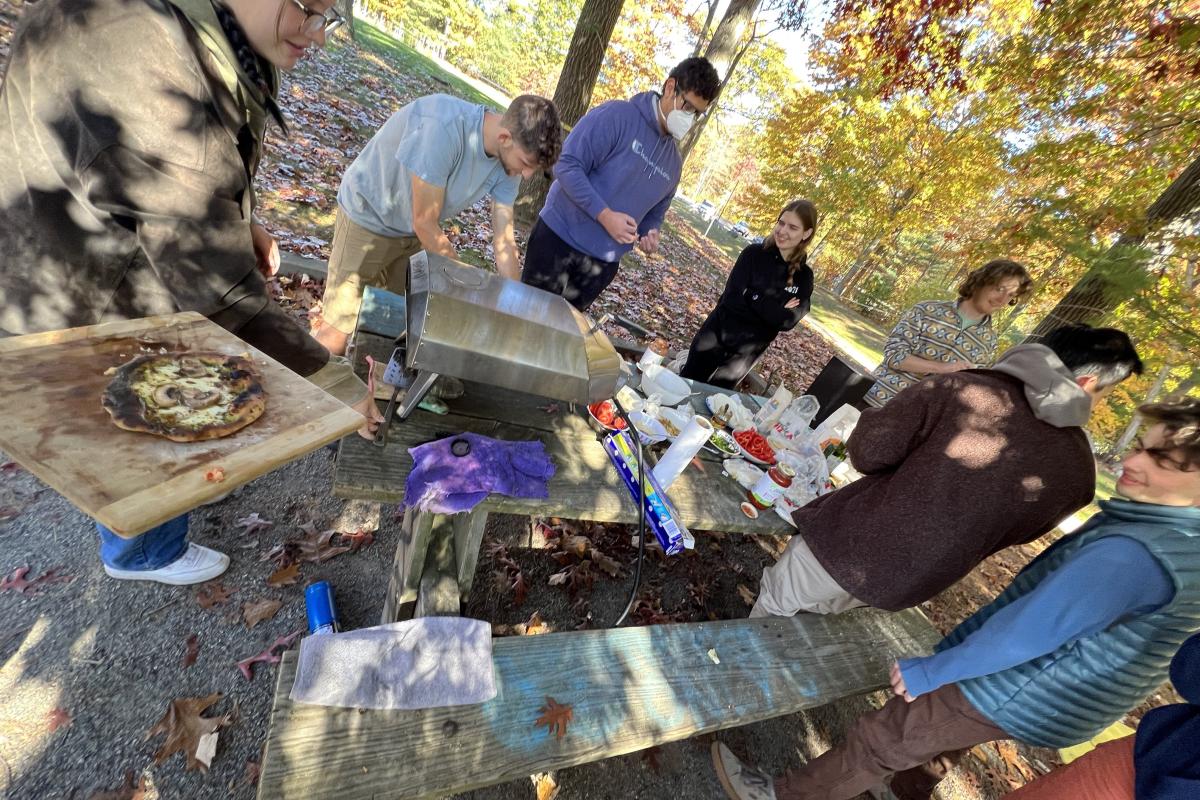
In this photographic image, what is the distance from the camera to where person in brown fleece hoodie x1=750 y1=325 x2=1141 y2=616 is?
1.80 metres

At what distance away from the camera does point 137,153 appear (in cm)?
125

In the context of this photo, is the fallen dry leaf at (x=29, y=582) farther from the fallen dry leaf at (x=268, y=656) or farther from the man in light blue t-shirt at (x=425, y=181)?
the man in light blue t-shirt at (x=425, y=181)

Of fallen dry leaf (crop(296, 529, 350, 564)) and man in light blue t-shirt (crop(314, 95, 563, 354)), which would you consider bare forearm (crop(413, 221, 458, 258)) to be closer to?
man in light blue t-shirt (crop(314, 95, 563, 354))

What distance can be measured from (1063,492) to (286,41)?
3.20m

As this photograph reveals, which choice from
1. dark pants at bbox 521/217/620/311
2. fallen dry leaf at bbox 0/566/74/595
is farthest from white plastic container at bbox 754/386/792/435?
fallen dry leaf at bbox 0/566/74/595

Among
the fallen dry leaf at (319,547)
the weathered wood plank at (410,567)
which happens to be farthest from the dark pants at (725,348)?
the fallen dry leaf at (319,547)

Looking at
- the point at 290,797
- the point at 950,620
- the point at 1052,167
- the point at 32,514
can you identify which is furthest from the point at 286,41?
the point at 1052,167

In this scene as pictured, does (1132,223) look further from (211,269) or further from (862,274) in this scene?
(862,274)

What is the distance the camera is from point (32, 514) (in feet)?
7.84

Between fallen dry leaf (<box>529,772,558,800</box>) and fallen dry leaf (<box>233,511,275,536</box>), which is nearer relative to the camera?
fallen dry leaf (<box>529,772,558,800</box>)

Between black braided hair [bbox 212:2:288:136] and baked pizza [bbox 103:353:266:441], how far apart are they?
2.88ft

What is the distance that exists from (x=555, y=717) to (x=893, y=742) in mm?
1520

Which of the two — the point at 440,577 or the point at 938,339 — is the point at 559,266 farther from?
the point at 938,339

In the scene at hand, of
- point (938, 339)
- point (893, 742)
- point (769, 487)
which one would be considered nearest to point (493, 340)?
point (769, 487)
